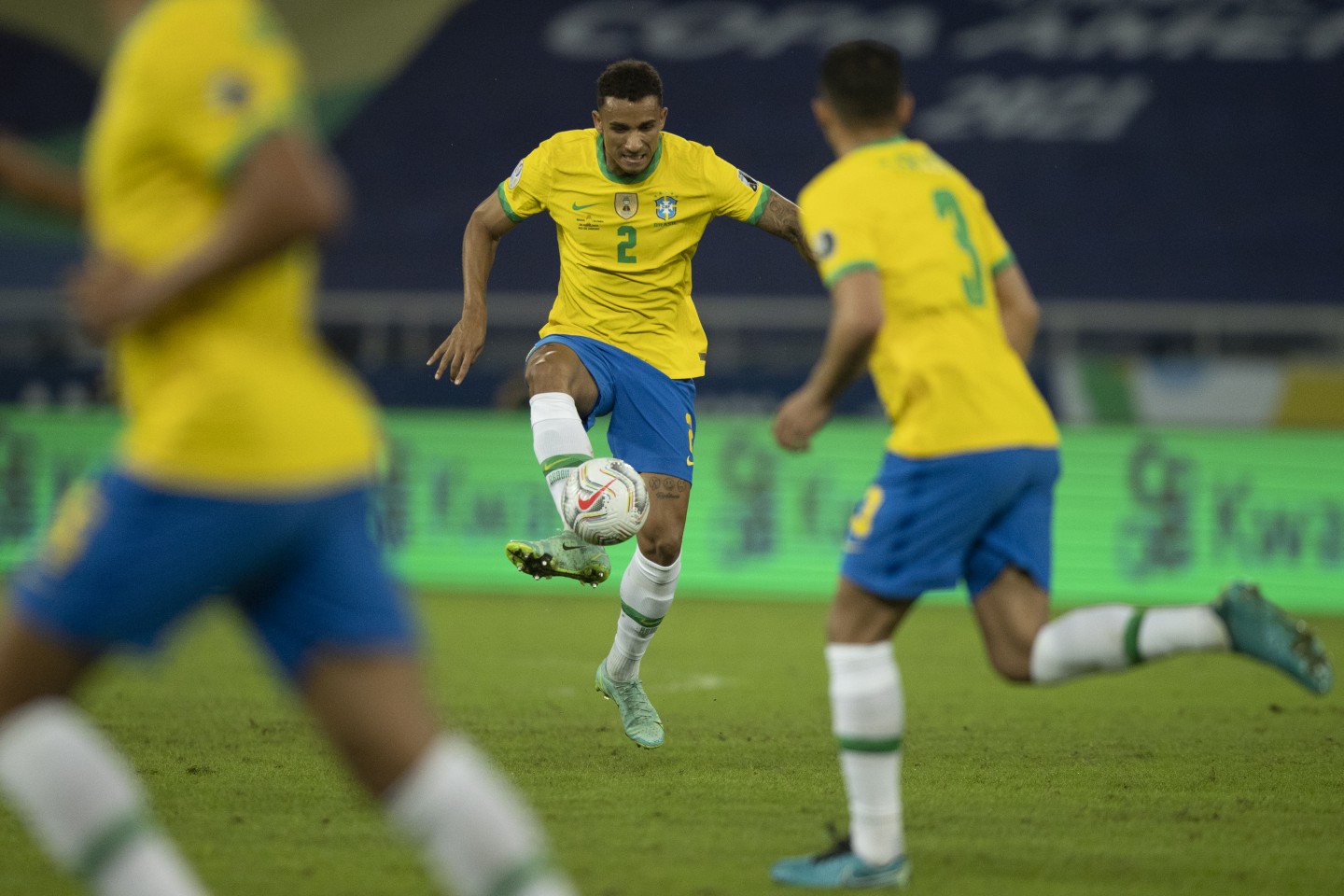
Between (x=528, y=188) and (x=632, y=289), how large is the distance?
2.02ft

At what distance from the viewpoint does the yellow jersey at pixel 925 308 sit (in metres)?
4.27

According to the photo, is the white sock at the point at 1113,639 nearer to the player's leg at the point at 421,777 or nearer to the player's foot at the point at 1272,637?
the player's foot at the point at 1272,637

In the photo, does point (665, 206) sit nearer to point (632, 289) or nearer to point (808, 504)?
point (632, 289)

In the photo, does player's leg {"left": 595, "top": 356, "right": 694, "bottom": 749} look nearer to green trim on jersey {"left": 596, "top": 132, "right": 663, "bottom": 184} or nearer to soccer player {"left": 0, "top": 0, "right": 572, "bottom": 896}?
green trim on jersey {"left": 596, "top": 132, "right": 663, "bottom": 184}

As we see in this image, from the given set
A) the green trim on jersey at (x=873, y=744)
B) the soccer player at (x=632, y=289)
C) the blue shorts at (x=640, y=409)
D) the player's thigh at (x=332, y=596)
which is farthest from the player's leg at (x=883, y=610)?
the blue shorts at (x=640, y=409)

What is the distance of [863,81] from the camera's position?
4348 mm

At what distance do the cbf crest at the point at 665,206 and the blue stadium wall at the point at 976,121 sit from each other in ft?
51.2

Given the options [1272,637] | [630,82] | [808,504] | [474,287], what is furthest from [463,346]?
[808,504]

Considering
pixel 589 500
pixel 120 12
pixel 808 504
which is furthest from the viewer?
pixel 808 504

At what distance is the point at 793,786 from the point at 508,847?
2.95 meters

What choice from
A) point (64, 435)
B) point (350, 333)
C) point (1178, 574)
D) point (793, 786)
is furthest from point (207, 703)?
point (350, 333)

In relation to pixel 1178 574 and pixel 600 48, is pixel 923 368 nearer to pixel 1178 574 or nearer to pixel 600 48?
pixel 1178 574

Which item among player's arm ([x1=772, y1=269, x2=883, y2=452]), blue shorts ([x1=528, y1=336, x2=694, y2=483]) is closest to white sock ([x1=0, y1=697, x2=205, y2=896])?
player's arm ([x1=772, y1=269, x2=883, y2=452])

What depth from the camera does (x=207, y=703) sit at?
24.8 feet
